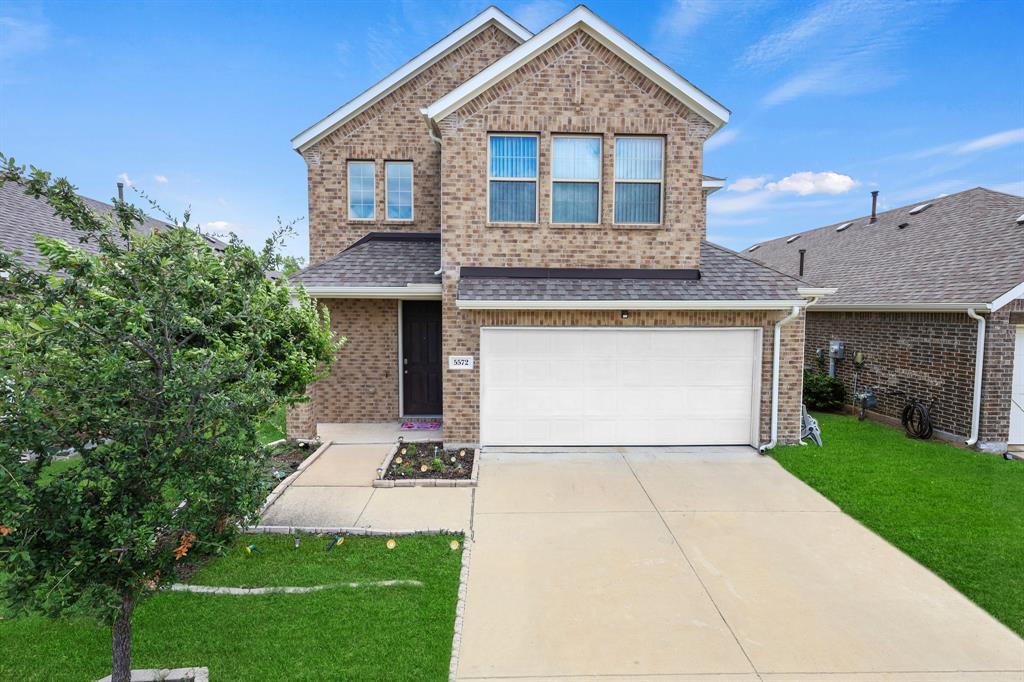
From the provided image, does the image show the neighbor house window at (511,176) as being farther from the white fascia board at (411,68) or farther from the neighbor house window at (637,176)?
the white fascia board at (411,68)

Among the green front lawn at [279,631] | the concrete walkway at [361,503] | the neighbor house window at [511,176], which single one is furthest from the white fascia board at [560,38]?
the green front lawn at [279,631]

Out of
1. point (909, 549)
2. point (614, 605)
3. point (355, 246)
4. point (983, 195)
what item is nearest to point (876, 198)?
point (983, 195)

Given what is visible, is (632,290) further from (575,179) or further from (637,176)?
(575,179)

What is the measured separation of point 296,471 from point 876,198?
20.1 m

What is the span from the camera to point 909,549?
5551 mm

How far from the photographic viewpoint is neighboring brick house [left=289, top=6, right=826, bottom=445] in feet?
28.6

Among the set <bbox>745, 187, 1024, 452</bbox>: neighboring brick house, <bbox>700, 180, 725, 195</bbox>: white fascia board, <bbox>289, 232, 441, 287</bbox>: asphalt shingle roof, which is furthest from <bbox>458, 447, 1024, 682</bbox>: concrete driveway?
<bbox>700, 180, 725, 195</bbox>: white fascia board

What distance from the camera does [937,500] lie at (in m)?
6.89

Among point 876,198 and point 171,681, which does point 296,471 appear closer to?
point 171,681

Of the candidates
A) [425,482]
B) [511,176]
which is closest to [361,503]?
[425,482]

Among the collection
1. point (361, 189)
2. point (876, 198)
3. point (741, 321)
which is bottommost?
point (741, 321)

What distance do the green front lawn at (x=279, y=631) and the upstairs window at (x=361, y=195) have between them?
812 centimetres

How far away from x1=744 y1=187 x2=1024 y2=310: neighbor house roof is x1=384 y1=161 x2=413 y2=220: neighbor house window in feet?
35.9

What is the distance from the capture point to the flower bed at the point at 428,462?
7.71 meters
